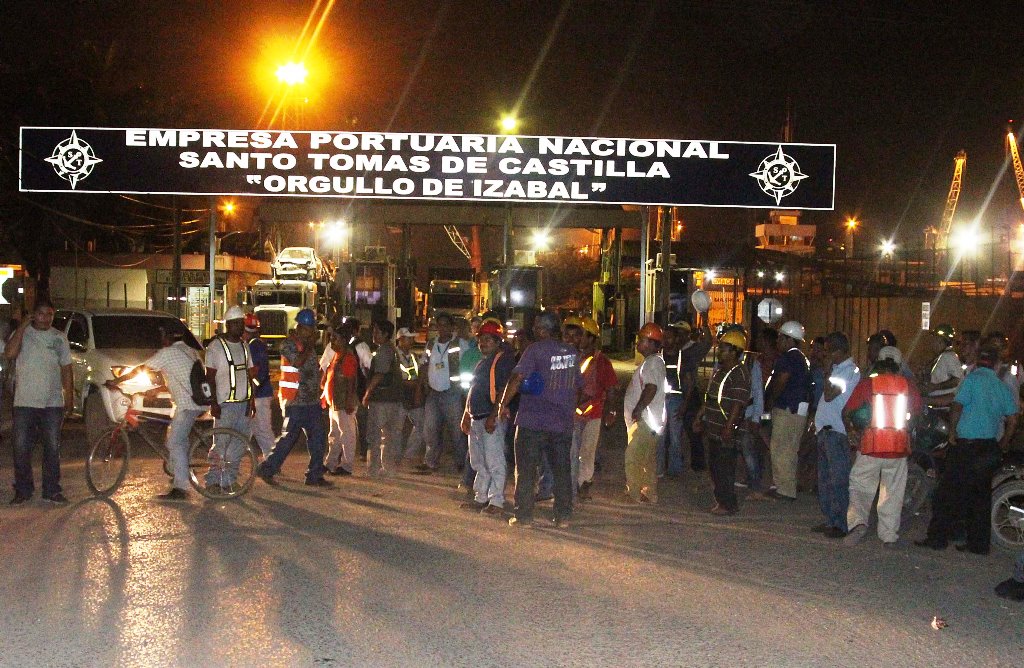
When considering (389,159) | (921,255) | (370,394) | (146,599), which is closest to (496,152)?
(389,159)

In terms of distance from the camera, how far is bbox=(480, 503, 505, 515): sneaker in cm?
1015

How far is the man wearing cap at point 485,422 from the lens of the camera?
33.6ft

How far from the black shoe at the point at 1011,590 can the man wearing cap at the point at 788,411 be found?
13.3 feet

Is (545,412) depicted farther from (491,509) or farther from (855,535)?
(855,535)

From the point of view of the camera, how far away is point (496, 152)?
17.8m

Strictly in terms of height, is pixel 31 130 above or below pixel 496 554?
above

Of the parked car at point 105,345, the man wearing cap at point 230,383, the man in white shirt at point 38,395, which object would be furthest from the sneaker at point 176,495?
the parked car at point 105,345

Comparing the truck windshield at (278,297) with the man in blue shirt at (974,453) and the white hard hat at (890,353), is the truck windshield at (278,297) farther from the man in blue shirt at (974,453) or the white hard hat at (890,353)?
the man in blue shirt at (974,453)

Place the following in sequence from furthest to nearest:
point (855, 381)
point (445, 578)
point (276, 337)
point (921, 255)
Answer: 1. point (276, 337)
2. point (921, 255)
3. point (855, 381)
4. point (445, 578)

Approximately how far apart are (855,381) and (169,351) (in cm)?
625

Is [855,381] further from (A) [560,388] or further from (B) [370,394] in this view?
(B) [370,394]

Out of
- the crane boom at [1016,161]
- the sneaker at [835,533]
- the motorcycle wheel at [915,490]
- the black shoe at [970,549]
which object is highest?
the crane boom at [1016,161]

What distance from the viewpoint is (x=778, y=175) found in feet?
59.4

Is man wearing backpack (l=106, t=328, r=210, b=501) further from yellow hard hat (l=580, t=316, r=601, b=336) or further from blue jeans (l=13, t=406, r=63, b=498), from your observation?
yellow hard hat (l=580, t=316, r=601, b=336)
